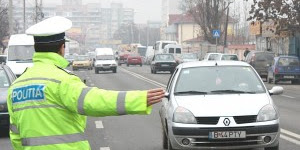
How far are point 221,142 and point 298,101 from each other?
45.5 ft

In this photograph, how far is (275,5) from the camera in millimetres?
41156

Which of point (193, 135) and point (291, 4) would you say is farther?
point (291, 4)

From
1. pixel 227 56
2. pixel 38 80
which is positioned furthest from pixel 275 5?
pixel 38 80

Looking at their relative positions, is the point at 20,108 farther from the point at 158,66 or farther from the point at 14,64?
the point at 158,66

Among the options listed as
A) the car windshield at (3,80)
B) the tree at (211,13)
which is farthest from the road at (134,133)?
the tree at (211,13)

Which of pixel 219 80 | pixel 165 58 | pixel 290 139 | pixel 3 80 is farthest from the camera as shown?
pixel 165 58

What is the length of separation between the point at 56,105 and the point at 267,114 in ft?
19.1

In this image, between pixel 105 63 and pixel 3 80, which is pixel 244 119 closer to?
pixel 3 80

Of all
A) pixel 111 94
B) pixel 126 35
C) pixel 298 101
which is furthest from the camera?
pixel 126 35

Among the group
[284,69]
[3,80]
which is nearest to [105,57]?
[284,69]

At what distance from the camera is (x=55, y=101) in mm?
3463

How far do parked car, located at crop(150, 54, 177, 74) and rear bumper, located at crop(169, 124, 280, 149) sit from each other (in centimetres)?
3978

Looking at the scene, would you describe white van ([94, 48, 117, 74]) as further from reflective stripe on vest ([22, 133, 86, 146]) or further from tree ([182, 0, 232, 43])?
reflective stripe on vest ([22, 133, 86, 146])

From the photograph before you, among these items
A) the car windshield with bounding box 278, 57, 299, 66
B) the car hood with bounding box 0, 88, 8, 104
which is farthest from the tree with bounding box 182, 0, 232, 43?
the car hood with bounding box 0, 88, 8, 104
